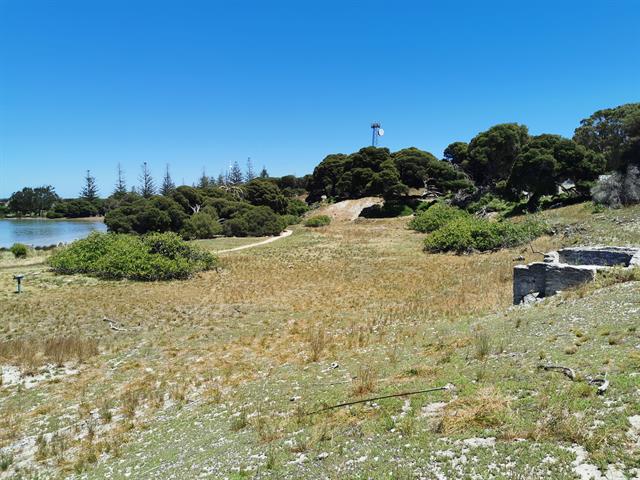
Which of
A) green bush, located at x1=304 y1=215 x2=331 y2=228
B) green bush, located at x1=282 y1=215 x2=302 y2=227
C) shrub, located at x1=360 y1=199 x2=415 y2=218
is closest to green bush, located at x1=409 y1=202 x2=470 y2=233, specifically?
shrub, located at x1=360 y1=199 x2=415 y2=218

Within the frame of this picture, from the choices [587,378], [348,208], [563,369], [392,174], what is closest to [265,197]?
[348,208]

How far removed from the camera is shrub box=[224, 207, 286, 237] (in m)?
47.5

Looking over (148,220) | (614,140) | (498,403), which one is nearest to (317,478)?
(498,403)

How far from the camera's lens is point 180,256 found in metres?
26.0

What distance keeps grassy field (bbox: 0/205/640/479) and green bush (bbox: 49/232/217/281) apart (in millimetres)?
4754

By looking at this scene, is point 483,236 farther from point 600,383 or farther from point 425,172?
point 425,172

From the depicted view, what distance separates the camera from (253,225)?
4741cm

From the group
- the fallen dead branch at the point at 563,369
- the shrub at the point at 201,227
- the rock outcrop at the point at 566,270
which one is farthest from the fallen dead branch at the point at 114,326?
the shrub at the point at 201,227

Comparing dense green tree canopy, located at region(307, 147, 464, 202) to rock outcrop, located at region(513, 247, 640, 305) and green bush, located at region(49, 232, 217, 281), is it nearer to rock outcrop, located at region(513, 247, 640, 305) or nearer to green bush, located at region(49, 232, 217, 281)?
green bush, located at region(49, 232, 217, 281)

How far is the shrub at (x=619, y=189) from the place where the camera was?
95.3ft

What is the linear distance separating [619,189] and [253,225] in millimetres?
33067

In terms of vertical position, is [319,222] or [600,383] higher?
[319,222]

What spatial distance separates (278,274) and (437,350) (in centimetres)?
1650

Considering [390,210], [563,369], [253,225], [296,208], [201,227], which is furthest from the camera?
[296,208]
